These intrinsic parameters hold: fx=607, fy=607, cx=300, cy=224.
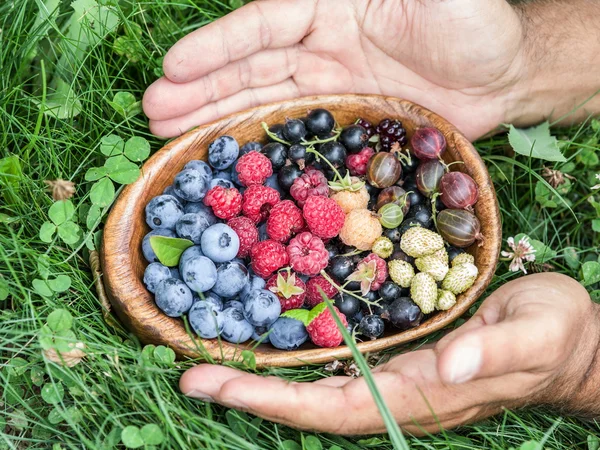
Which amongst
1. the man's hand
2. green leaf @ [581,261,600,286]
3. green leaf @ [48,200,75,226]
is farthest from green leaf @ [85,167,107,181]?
green leaf @ [581,261,600,286]

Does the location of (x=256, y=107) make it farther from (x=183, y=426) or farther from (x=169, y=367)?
(x=183, y=426)

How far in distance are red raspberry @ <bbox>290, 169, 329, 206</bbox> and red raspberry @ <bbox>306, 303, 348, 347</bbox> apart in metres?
0.43

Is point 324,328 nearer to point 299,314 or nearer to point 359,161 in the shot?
point 299,314

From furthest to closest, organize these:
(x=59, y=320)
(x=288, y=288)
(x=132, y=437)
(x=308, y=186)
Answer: (x=308, y=186)
(x=288, y=288)
(x=59, y=320)
(x=132, y=437)

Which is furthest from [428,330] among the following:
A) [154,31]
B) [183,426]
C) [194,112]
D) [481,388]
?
[154,31]

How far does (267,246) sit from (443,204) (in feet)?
2.39

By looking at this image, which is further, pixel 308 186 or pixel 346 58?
pixel 346 58

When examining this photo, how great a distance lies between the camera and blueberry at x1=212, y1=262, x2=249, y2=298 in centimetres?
208

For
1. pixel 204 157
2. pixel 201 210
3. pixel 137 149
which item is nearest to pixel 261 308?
pixel 201 210

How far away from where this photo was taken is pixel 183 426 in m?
1.91

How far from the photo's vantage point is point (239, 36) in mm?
2443

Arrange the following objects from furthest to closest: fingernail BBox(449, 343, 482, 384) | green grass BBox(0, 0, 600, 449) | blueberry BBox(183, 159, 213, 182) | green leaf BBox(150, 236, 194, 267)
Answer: blueberry BBox(183, 159, 213, 182)
green leaf BBox(150, 236, 194, 267)
green grass BBox(0, 0, 600, 449)
fingernail BBox(449, 343, 482, 384)

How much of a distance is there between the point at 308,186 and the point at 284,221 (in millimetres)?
187

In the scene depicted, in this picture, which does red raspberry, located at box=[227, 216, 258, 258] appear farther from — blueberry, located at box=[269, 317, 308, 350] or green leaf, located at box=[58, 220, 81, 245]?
green leaf, located at box=[58, 220, 81, 245]
